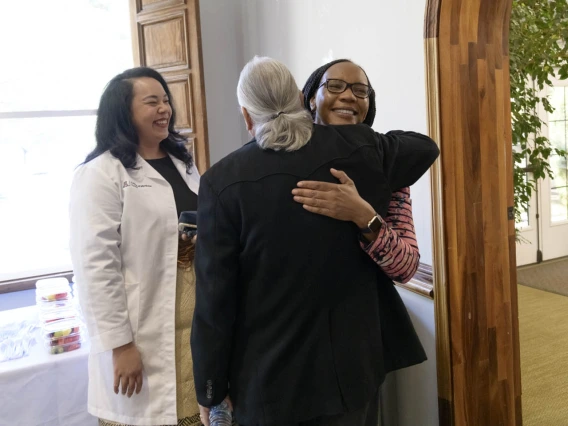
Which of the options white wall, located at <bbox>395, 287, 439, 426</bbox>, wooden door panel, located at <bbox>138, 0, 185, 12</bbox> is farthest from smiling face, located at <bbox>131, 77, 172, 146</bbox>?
wooden door panel, located at <bbox>138, 0, 185, 12</bbox>

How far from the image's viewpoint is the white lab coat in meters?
1.51

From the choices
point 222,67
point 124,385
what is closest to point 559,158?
point 222,67

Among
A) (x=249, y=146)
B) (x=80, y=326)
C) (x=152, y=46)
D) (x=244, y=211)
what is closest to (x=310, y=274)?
(x=244, y=211)

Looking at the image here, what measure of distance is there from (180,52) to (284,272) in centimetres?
220

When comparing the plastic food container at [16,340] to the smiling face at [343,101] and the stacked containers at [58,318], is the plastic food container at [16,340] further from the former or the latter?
the smiling face at [343,101]

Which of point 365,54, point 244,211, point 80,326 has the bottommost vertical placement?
point 80,326

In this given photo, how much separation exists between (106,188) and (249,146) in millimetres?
597

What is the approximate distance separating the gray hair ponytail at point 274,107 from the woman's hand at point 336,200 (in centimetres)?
9

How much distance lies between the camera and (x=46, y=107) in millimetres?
3240

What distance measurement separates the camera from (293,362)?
1.13m

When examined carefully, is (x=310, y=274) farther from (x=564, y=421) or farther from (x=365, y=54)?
(x=564, y=421)

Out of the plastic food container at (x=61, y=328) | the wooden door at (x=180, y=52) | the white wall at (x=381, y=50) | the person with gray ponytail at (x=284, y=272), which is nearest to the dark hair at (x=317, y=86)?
the person with gray ponytail at (x=284, y=272)

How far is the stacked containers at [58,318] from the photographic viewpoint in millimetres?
1877

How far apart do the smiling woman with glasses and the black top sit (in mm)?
545
